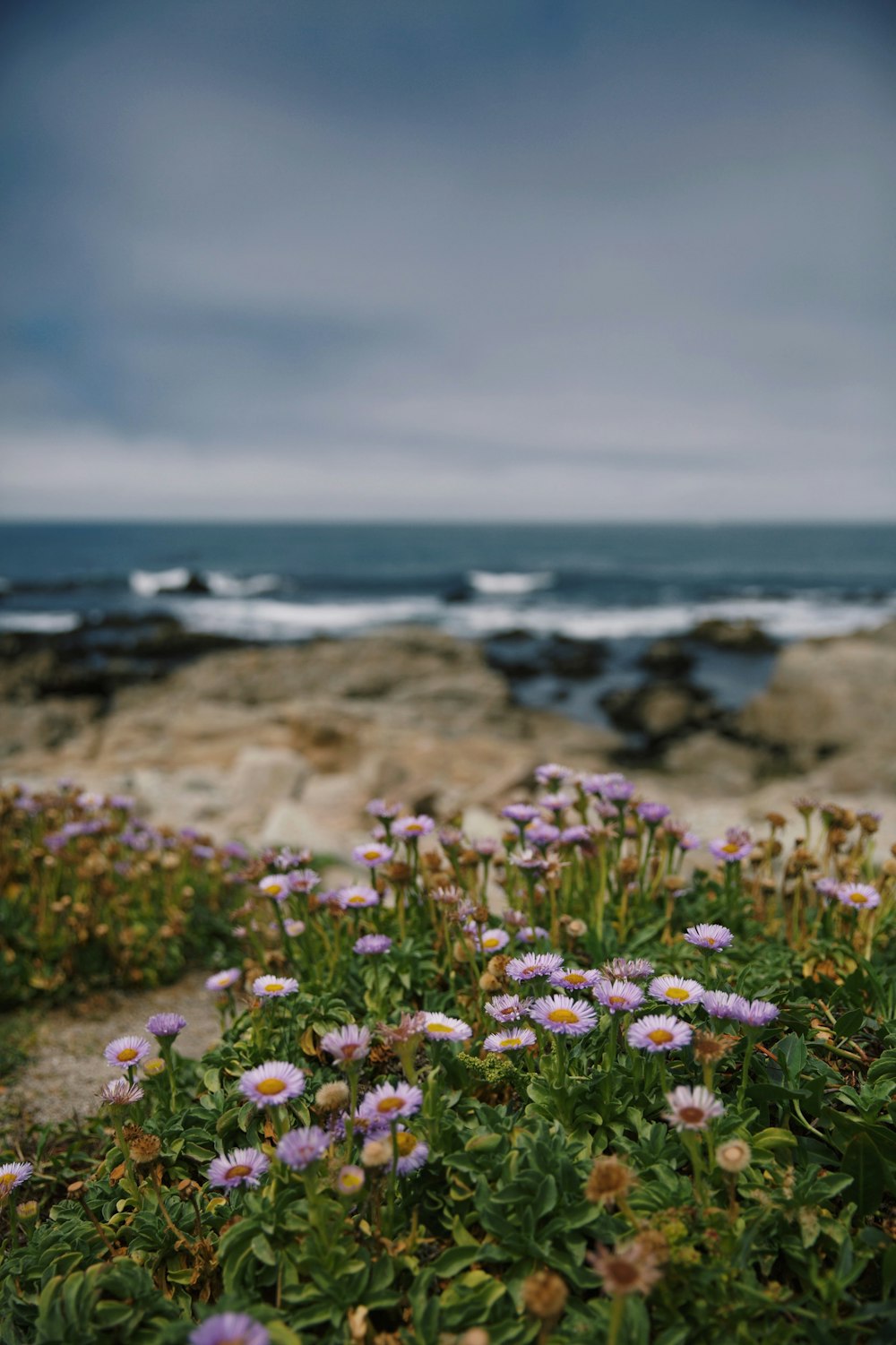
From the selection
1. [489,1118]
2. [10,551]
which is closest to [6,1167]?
[489,1118]

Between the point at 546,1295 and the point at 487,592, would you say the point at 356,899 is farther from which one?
the point at 487,592

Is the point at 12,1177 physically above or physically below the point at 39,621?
above

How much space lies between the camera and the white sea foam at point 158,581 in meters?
42.1

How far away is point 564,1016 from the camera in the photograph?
2.03 meters

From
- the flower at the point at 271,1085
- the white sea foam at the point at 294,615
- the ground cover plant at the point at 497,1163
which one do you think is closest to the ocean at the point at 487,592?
the white sea foam at the point at 294,615

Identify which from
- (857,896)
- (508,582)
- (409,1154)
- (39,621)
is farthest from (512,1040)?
(508,582)

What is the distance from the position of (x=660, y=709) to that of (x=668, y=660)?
20.0 feet

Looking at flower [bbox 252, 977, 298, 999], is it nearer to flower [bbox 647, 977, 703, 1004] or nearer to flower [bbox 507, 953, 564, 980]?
flower [bbox 507, 953, 564, 980]

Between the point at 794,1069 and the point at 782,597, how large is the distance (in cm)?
4454

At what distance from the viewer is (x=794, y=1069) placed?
209 cm

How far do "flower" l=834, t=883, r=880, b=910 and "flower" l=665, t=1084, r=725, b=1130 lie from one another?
1.44 m

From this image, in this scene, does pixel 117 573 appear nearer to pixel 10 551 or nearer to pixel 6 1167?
pixel 10 551

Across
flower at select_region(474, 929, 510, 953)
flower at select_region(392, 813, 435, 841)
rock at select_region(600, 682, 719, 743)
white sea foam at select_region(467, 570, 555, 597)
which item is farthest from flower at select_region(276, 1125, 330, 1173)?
white sea foam at select_region(467, 570, 555, 597)

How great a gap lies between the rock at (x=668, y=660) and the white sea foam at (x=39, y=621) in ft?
64.4
